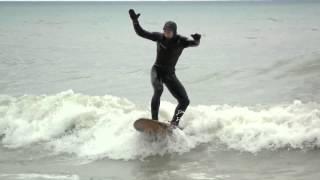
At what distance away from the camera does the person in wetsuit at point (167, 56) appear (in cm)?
1038

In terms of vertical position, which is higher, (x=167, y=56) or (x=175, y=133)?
(x=167, y=56)

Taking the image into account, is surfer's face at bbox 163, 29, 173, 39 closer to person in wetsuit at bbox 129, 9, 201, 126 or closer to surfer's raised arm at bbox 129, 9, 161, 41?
person in wetsuit at bbox 129, 9, 201, 126

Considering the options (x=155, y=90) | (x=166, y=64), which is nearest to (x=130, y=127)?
(x=155, y=90)

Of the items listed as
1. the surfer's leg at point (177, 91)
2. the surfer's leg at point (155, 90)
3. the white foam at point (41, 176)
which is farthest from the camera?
the surfer's leg at point (177, 91)

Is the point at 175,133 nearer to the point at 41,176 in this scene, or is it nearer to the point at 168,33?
the point at 168,33

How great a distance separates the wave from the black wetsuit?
794 mm

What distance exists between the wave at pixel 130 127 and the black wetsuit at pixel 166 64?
2.60 ft

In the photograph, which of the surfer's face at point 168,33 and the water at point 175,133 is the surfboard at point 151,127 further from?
the surfer's face at point 168,33

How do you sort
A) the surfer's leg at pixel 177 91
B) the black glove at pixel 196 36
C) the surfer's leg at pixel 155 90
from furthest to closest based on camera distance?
the surfer's leg at pixel 177 91 < the surfer's leg at pixel 155 90 < the black glove at pixel 196 36

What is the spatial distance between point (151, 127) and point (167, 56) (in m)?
1.32

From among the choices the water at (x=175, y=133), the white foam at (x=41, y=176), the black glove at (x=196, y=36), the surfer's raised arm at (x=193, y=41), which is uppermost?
the black glove at (x=196, y=36)

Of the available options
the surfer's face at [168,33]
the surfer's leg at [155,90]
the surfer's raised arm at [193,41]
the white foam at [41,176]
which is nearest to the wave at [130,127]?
the surfer's leg at [155,90]

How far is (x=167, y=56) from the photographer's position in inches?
420

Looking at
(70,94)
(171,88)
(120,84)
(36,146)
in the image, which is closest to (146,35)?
(171,88)
